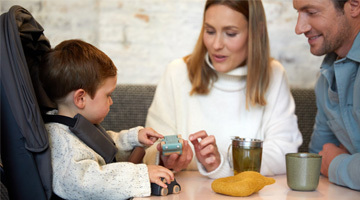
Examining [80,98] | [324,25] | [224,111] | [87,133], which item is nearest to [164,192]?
[87,133]

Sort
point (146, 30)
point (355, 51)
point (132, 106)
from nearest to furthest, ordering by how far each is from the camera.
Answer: point (355, 51) < point (132, 106) < point (146, 30)

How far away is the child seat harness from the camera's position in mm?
1290

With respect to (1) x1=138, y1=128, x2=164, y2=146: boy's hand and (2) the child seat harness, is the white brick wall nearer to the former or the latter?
(1) x1=138, y1=128, x2=164, y2=146: boy's hand

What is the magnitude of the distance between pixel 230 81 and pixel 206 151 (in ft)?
1.90

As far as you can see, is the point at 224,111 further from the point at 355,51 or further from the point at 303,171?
the point at 303,171

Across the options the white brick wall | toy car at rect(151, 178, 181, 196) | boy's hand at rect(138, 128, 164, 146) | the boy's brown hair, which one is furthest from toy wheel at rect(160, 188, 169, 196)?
the white brick wall

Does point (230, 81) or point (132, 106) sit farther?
point (132, 106)

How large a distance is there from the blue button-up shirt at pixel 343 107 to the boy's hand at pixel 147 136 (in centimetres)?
61

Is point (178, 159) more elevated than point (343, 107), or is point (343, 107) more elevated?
point (343, 107)

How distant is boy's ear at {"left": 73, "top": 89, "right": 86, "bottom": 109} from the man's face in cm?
90

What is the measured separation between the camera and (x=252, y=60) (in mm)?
1942

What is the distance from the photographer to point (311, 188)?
1316 mm

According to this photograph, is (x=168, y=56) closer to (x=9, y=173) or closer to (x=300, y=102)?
(x=300, y=102)

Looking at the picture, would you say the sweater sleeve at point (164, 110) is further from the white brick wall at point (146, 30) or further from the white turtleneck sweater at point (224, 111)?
the white brick wall at point (146, 30)
